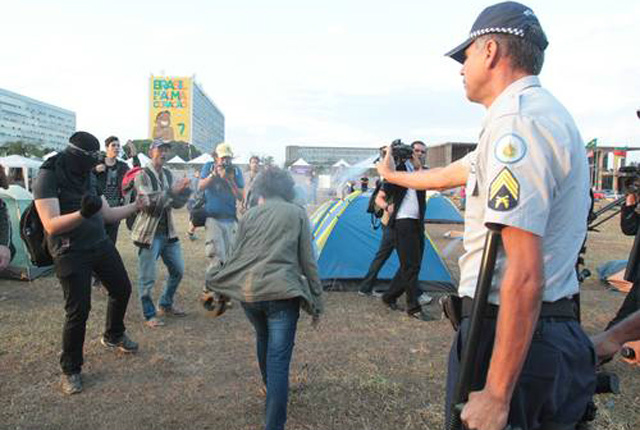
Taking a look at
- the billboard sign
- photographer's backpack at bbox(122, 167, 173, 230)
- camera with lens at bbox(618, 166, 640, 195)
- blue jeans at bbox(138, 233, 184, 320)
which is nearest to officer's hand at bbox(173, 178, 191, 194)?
photographer's backpack at bbox(122, 167, 173, 230)

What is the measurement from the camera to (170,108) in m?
72.1

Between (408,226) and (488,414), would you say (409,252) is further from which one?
(488,414)

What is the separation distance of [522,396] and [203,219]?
5157 mm

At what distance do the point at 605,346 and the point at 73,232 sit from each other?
3.40 meters

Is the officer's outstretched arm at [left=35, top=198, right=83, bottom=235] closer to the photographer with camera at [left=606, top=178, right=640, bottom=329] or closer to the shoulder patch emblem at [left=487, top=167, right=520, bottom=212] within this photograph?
the shoulder patch emblem at [left=487, top=167, right=520, bottom=212]

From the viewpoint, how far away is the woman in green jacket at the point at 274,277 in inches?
111

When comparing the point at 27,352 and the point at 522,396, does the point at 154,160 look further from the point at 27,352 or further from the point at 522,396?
the point at 522,396

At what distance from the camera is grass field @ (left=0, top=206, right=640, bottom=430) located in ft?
10.6

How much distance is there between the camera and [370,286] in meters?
6.31

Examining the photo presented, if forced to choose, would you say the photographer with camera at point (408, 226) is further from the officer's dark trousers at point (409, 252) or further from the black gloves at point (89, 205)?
the black gloves at point (89, 205)

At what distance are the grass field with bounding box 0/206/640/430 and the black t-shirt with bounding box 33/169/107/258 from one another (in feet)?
Result: 3.59

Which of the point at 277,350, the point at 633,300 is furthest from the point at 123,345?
the point at 633,300

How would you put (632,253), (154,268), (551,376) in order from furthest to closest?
(154,268)
(632,253)
(551,376)

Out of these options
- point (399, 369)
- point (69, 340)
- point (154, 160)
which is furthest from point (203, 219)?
point (399, 369)
